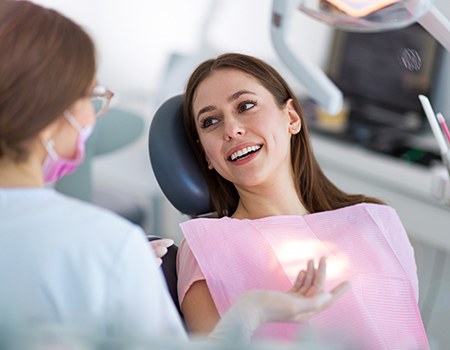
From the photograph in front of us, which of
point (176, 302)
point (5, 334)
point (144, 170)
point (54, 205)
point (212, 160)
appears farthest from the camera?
point (144, 170)

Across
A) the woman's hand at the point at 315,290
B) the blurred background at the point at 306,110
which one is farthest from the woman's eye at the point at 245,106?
the blurred background at the point at 306,110

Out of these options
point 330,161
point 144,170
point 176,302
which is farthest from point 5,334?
point 144,170

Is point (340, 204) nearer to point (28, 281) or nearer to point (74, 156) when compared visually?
point (74, 156)

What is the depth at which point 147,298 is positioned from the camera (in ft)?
3.46

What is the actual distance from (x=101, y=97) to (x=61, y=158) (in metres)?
0.30

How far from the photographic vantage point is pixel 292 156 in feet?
6.08

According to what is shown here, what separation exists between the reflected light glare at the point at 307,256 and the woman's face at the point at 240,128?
147 millimetres

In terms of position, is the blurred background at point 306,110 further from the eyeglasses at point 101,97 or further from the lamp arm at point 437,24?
the lamp arm at point 437,24

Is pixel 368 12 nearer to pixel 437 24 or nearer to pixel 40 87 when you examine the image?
pixel 437 24

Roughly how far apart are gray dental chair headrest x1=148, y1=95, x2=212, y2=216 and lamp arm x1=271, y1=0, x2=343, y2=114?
0.28 meters

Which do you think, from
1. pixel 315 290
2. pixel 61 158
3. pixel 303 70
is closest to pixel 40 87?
pixel 61 158

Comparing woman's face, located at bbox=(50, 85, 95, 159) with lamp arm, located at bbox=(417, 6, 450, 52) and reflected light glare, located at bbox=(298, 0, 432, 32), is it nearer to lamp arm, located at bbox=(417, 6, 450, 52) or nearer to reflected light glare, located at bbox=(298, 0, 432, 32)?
reflected light glare, located at bbox=(298, 0, 432, 32)

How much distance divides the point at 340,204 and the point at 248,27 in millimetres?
2064

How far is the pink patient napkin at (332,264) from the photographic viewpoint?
1.56m
